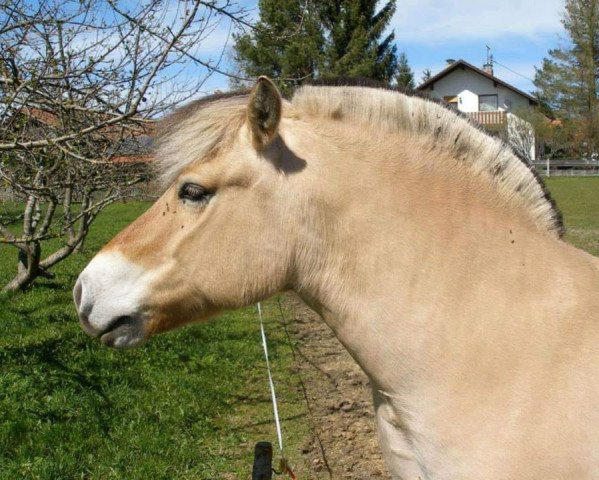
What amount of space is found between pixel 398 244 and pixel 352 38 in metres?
26.3

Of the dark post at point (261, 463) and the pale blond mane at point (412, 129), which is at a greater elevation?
the pale blond mane at point (412, 129)

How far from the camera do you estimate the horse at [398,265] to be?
1.78m

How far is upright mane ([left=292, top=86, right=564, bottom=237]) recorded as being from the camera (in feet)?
6.82

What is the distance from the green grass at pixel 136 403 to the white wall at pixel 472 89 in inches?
1820

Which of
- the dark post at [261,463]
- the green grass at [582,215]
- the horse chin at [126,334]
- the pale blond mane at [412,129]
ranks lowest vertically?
the green grass at [582,215]

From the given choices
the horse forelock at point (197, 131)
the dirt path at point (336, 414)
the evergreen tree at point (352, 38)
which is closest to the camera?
the horse forelock at point (197, 131)

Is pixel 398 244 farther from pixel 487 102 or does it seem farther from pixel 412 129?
pixel 487 102

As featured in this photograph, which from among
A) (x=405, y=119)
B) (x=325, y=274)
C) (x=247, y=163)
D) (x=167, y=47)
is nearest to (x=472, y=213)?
(x=405, y=119)

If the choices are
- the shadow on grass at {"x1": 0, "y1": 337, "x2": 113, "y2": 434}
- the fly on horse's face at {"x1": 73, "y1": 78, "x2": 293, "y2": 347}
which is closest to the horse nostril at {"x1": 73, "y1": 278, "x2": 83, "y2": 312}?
the fly on horse's face at {"x1": 73, "y1": 78, "x2": 293, "y2": 347}

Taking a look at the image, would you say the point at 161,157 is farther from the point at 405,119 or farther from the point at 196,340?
the point at 196,340

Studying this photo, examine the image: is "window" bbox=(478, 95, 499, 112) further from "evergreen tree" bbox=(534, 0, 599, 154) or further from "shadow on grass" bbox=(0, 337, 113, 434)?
"shadow on grass" bbox=(0, 337, 113, 434)

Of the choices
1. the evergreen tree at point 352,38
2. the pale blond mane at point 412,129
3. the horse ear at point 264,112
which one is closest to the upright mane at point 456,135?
the pale blond mane at point 412,129

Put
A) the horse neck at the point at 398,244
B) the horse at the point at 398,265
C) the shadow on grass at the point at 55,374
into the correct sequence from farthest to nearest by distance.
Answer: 1. the shadow on grass at the point at 55,374
2. the horse neck at the point at 398,244
3. the horse at the point at 398,265

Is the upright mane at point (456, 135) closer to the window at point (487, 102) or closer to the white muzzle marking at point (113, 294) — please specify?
the white muzzle marking at point (113, 294)
